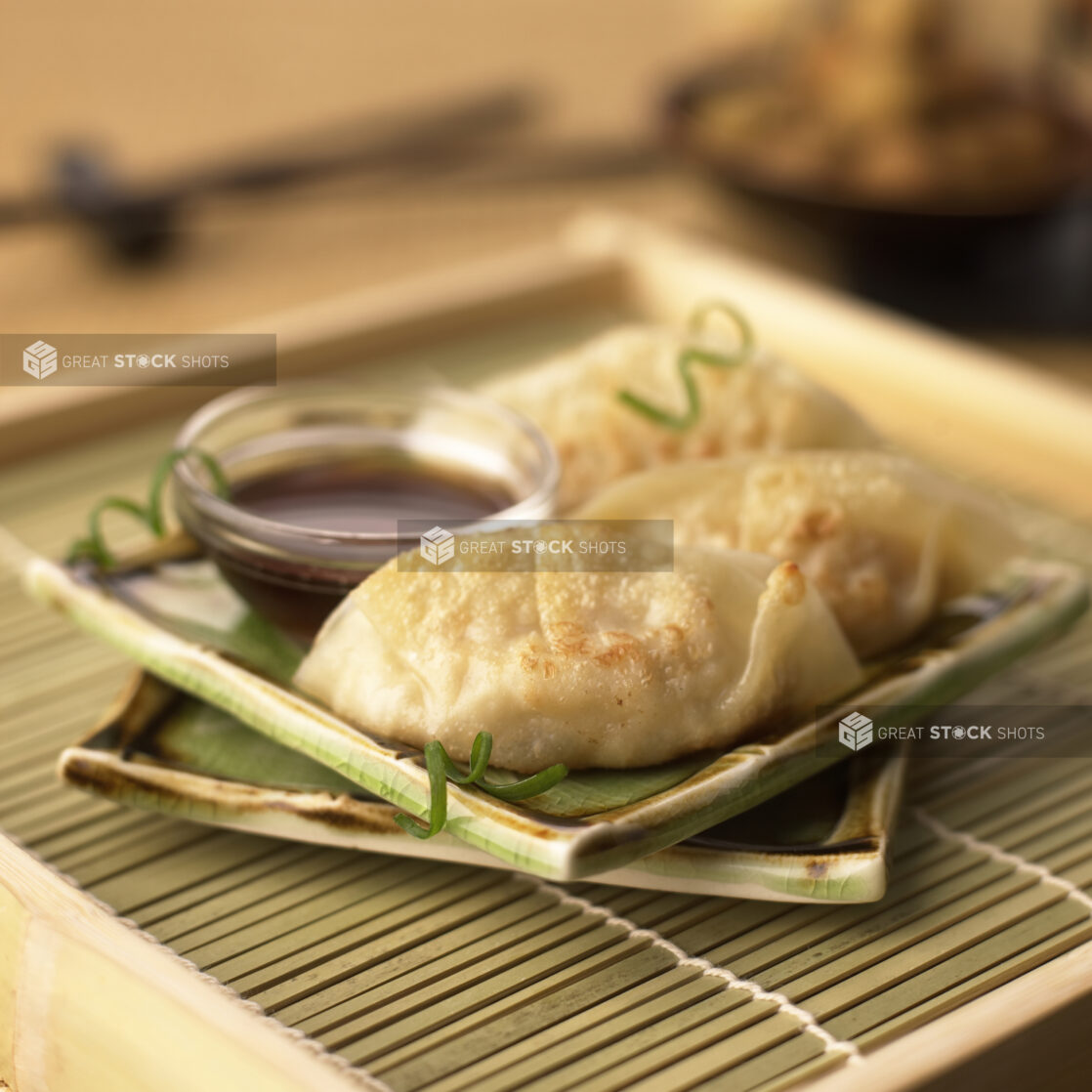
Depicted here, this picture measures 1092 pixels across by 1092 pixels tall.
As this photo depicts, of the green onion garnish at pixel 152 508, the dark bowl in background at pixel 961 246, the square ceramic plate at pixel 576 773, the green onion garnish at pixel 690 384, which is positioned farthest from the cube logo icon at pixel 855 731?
the dark bowl in background at pixel 961 246

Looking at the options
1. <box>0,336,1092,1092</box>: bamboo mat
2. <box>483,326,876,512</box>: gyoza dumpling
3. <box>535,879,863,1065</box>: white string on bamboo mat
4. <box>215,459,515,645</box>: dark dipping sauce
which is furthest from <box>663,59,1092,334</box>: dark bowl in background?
<box>535,879,863,1065</box>: white string on bamboo mat

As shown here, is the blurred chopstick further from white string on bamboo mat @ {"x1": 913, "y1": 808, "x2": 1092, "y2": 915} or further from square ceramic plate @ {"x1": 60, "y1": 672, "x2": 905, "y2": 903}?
white string on bamboo mat @ {"x1": 913, "y1": 808, "x2": 1092, "y2": 915}

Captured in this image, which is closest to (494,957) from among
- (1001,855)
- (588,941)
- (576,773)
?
(588,941)

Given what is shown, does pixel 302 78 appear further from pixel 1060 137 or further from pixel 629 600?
pixel 629 600

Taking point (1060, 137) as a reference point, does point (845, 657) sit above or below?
below

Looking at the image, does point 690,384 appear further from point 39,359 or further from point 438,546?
point 39,359

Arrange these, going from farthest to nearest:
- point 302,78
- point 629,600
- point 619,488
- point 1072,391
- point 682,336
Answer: point 302,78 → point 1072,391 → point 682,336 → point 619,488 → point 629,600

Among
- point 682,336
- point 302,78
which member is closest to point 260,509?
point 682,336
